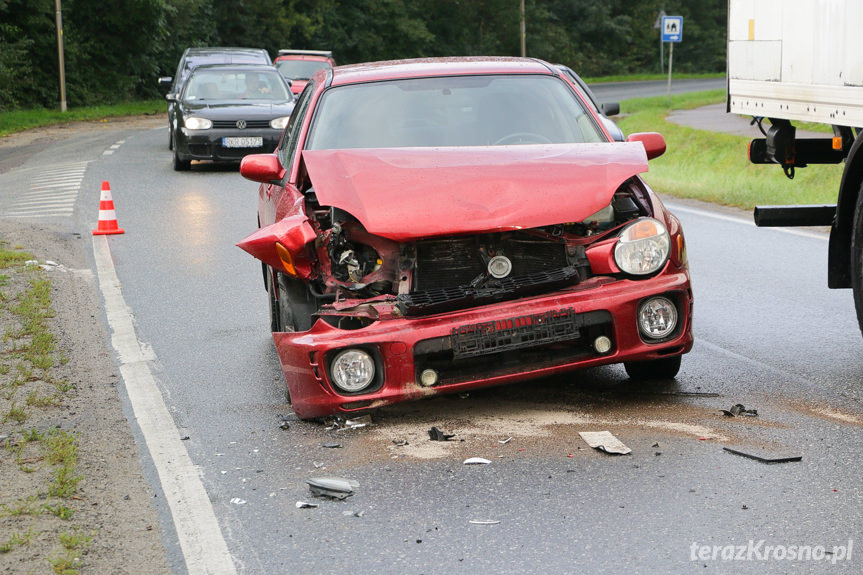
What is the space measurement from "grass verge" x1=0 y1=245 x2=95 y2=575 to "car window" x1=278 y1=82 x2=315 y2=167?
1.81 metres

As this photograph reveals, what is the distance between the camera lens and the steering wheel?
267 inches

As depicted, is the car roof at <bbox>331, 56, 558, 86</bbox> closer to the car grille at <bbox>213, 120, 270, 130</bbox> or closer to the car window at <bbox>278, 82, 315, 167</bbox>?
the car window at <bbox>278, 82, 315, 167</bbox>

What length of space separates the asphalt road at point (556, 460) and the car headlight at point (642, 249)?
675mm

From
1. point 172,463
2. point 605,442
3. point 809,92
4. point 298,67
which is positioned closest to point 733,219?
point 809,92

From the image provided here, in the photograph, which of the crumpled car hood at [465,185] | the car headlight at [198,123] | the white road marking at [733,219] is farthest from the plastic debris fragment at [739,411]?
the car headlight at [198,123]

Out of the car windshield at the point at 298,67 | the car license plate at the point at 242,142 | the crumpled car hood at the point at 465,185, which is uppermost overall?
the car windshield at the point at 298,67

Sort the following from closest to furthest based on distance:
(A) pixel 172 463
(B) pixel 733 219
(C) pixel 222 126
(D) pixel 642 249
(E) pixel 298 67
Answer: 1. (A) pixel 172 463
2. (D) pixel 642 249
3. (B) pixel 733 219
4. (C) pixel 222 126
5. (E) pixel 298 67

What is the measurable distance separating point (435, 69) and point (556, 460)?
9.87ft

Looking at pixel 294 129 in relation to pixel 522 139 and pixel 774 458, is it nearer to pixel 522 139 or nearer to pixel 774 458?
pixel 522 139

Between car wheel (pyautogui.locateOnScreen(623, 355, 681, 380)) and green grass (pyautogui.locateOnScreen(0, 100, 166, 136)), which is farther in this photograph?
green grass (pyautogui.locateOnScreen(0, 100, 166, 136))

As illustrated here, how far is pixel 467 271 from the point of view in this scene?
565 cm

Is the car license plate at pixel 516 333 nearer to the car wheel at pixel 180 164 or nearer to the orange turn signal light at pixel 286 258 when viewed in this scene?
the orange turn signal light at pixel 286 258

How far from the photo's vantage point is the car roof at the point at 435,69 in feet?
23.4

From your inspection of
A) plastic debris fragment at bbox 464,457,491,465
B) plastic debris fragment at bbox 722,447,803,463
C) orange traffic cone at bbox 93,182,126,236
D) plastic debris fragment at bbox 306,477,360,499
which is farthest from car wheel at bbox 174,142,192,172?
plastic debris fragment at bbox 722,447,803,463
